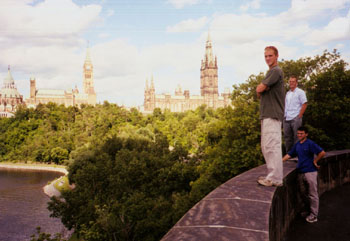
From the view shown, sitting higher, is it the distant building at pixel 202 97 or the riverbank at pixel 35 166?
the distant building at pixel 202 97

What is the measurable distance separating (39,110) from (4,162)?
2075cm

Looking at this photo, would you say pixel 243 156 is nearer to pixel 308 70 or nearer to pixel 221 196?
pixel 308 70

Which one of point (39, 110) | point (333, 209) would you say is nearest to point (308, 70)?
point (333, 209)

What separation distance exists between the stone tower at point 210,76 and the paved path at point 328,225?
15088 cm

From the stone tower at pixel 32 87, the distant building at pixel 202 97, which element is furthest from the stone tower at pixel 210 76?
the stone tower at pixel 32 87

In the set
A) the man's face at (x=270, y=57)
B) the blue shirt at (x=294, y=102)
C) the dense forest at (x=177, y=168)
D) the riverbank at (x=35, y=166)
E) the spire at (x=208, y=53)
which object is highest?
the spire at (x=208, y=53)

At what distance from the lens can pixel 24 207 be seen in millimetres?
36656

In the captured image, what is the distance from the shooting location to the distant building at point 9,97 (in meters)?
144

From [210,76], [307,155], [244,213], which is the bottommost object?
[244,213]

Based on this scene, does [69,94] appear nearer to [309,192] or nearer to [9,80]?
[9,80]

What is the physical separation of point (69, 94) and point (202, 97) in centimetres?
6542

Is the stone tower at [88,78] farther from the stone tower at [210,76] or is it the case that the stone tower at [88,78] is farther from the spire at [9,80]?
the stone tower at [210,76]

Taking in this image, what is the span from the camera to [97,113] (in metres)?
85.4

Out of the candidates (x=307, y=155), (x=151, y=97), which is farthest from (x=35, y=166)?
(x=151, y=97)
